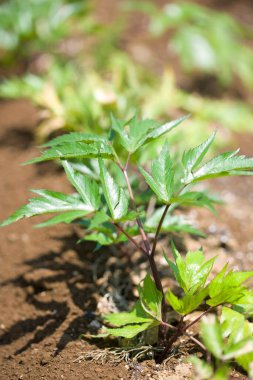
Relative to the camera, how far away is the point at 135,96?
262cm

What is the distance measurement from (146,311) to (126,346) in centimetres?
18

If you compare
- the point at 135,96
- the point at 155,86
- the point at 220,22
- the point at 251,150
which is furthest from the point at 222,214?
the point at 220,22

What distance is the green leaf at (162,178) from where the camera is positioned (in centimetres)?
117

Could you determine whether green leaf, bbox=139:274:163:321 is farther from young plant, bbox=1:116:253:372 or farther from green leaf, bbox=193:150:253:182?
green leaf, bbox=193:150:253:182

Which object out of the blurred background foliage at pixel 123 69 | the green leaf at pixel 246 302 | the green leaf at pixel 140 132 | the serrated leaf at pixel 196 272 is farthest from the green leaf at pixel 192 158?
the blurred background foliage at pixel 123 69

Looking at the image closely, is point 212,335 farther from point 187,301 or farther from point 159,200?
point 159,200

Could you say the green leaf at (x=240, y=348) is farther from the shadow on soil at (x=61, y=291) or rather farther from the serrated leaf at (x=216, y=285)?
the shadow on soil at (x=61, y=291)

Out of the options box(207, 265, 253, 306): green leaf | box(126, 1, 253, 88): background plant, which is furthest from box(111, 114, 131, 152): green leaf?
box(126, 1, 253, 88): background plant

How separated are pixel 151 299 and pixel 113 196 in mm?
294

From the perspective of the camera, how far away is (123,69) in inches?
116

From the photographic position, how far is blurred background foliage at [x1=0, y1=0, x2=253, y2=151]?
8.07 feet

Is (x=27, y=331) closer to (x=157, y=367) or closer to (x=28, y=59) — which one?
(x=157, y=367)

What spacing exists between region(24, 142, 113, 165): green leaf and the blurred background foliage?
40.1 inches

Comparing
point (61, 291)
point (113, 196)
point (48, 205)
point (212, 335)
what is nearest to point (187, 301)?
point (212, 335)
